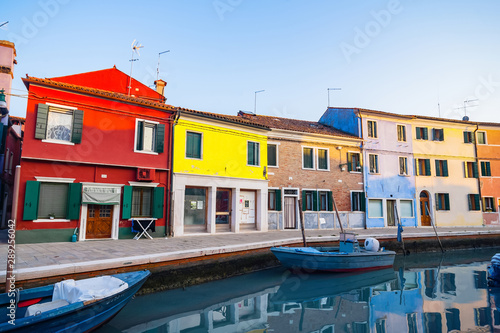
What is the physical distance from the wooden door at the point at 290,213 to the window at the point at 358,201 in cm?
453

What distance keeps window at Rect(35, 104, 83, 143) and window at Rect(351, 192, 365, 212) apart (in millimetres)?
16769

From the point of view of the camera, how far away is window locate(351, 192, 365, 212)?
20.9m

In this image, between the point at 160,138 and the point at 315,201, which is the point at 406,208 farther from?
the point at 160,138

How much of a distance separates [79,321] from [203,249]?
5.01m

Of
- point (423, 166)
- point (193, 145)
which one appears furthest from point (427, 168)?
point (193, 145)

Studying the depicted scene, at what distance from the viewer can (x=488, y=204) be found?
2458cm

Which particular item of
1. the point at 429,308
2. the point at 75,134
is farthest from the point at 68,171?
the point at 429,308

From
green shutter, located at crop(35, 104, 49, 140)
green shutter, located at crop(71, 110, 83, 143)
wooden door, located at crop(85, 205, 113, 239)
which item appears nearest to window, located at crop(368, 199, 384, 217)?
wooden door, located at crop(85, 205, 113, 239)

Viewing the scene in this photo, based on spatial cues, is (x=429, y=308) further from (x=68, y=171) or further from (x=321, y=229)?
(x=68, y=171)

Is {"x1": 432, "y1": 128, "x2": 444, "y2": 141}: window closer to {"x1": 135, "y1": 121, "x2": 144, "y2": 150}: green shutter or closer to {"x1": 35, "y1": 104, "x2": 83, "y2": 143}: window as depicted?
{"x1": 135, "y1": 121, "x2": 144, "y2": 150}: green shutter

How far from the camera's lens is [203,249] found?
10266mm

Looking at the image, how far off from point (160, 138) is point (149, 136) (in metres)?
0.52

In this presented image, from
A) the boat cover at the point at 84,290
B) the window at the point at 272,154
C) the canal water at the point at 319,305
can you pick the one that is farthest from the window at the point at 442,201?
the boat cover at the point at 84,290

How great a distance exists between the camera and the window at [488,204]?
2434cm
